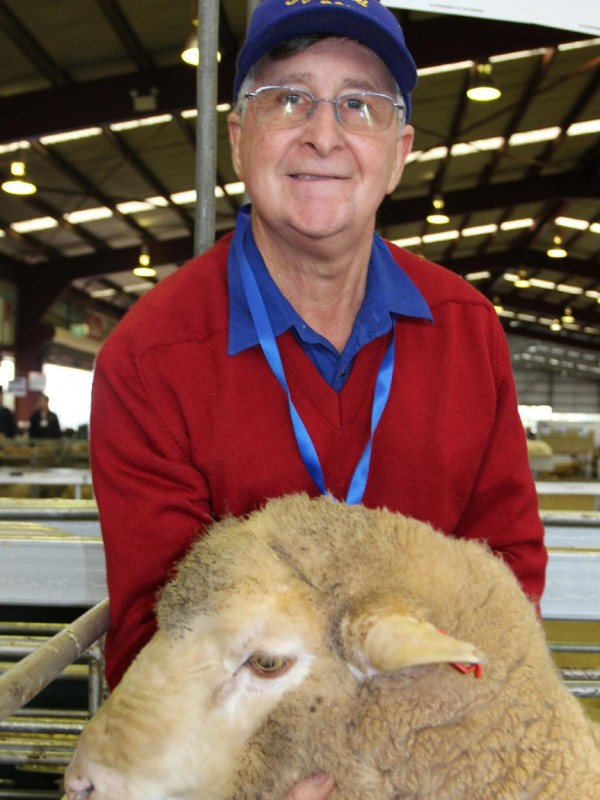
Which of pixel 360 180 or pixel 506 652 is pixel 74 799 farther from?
pixel 360 180

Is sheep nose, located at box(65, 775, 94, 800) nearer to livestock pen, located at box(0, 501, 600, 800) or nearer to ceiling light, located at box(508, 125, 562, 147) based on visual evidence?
livestock pen, located at box(0, 501, 600, 800)

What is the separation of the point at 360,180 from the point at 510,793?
1275 mm

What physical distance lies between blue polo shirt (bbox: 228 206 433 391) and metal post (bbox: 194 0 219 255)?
27 centimetres

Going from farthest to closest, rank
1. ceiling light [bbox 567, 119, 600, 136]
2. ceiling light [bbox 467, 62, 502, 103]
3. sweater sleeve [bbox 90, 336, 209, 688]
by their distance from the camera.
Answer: ceiling light [bbox 567, 119, 600, 136] < ceiling light [bbox 467, 62, 502, 103] < sweater sleeve [bbox 90, 336, 209, 688]

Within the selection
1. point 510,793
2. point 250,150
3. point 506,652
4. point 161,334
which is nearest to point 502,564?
point 506,652

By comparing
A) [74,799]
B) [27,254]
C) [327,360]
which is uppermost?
[27,254]

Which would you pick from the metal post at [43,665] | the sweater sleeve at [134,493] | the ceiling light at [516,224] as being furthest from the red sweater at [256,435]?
the ceiling light at [516,224]

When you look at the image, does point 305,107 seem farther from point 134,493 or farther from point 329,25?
point 134,493

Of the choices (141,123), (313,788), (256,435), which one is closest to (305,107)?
(256,435)

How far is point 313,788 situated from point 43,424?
44.5 ft

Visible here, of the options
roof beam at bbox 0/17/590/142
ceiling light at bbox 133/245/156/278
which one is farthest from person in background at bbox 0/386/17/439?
roof beam at bbox 0/17/590/142

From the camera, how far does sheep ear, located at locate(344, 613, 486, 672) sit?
1.16 meters

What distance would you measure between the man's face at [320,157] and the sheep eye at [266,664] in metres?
0.93

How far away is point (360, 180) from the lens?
1.92 metres
